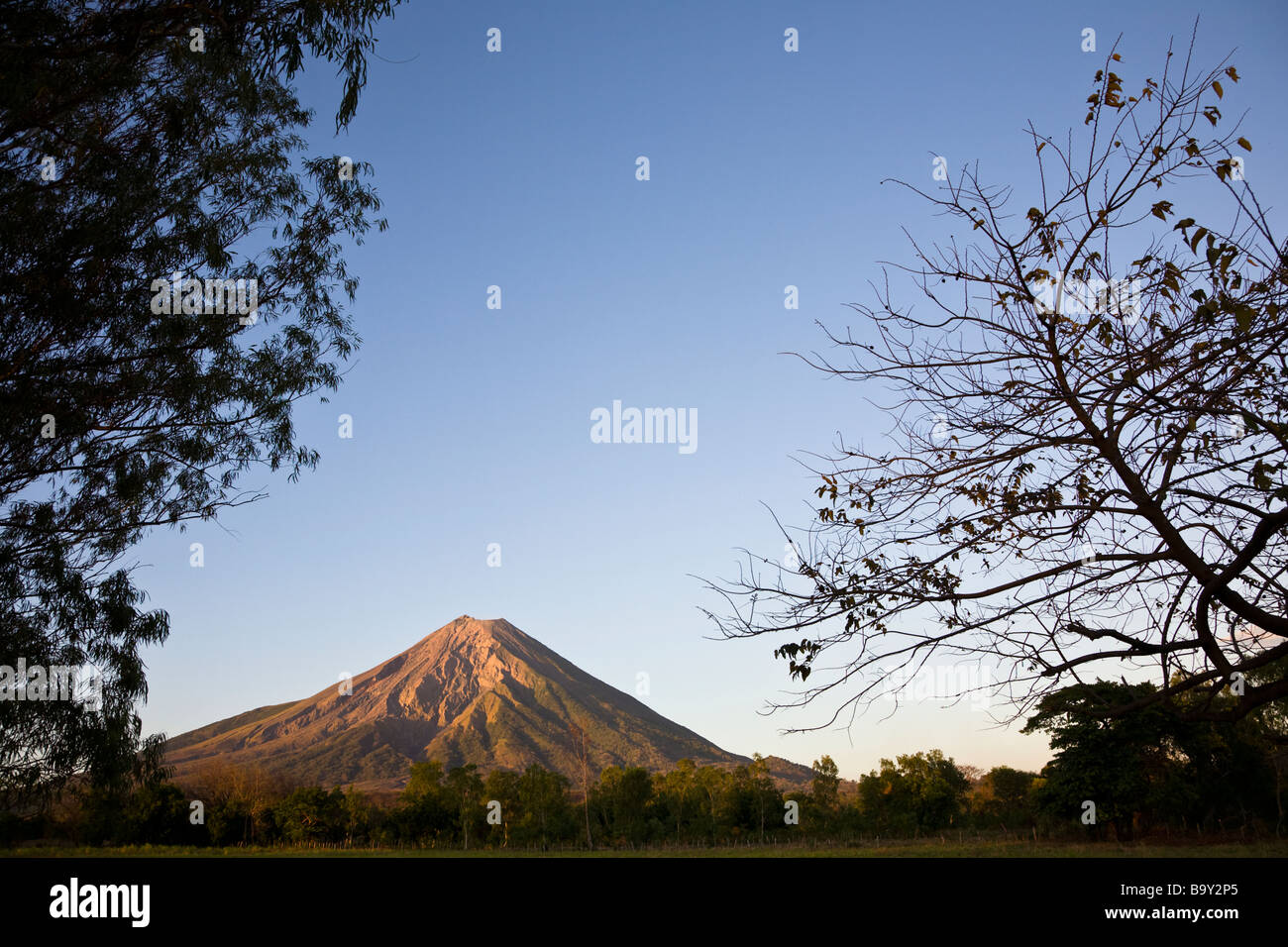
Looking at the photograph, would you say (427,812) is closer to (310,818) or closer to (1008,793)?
(310,818)

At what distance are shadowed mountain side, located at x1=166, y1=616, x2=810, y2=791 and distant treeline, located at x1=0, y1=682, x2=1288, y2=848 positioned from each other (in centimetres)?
6466

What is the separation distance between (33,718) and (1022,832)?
42978 millimetres

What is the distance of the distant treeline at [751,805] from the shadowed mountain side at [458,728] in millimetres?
64660

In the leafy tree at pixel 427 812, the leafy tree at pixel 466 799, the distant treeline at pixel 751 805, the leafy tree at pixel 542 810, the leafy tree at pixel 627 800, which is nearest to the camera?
the distant treeline at pixel 751 805

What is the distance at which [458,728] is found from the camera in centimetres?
15275

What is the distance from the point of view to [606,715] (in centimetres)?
15700

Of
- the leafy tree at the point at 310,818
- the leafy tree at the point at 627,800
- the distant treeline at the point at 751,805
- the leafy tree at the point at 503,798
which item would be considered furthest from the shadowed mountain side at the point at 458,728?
the leafy tree at the point at 310,818

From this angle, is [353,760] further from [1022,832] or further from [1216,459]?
[1216,459]

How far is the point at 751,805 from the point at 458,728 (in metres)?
115

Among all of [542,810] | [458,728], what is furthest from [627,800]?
[458,728]

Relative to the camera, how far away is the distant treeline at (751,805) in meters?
34.1

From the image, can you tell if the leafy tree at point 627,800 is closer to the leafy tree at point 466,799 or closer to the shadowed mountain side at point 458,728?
the leafy tree at point 466,799

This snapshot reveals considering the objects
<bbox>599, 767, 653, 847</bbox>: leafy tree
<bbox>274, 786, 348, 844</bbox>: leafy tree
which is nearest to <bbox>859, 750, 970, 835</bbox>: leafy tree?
<bbox>599, 767, 653, 847</bbox>: leafy tree
